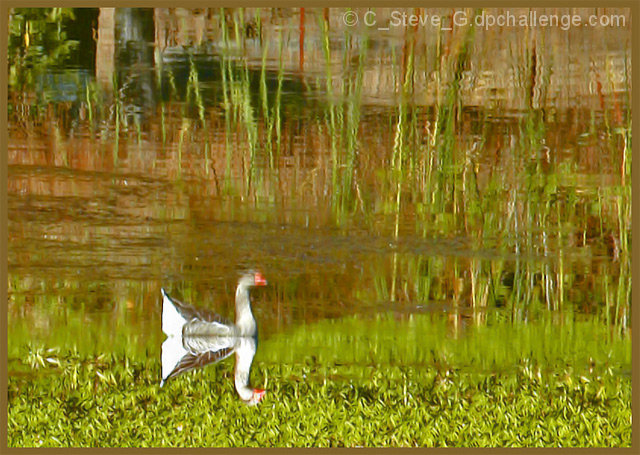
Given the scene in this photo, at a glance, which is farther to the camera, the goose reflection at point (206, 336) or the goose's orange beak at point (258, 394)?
the goose reflection at point (206, 336)

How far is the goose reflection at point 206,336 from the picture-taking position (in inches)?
215

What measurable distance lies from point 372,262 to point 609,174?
1262 millimetres

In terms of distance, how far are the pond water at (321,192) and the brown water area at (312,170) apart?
10mm

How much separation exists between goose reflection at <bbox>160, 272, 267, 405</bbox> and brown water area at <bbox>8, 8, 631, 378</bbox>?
65 millimetres

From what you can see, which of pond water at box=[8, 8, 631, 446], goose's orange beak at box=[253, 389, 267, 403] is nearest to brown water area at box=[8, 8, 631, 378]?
pond water at box=[8, 8, 631, 446]

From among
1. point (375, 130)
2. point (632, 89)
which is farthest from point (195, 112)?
point (632, 89)

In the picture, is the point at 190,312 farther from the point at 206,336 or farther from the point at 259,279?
the point at 259,279

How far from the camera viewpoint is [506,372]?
5434 mm

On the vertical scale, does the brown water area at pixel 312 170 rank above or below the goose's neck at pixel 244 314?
above

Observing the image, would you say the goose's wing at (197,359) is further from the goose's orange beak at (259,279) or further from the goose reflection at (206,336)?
the goose's orange beak at (259,279)

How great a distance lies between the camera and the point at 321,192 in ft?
19.4

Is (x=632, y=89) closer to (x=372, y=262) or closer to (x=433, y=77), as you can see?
(x=433, y=77)

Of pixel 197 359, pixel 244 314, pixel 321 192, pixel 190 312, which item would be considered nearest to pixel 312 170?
pixel 321 192

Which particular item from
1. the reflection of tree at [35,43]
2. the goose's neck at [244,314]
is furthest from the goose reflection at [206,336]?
the reflection of tree at [35,43]
